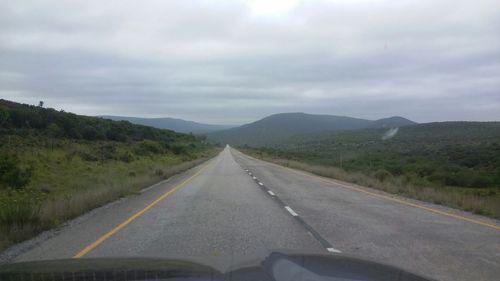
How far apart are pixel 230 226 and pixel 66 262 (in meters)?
6.33

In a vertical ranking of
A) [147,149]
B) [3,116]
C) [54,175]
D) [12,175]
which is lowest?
[54,175]

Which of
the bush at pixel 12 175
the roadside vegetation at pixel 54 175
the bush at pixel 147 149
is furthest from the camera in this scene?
→ the bush at pixel 147 149

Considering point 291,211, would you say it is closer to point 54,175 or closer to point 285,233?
point 285,233

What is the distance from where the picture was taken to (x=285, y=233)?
10.6 m

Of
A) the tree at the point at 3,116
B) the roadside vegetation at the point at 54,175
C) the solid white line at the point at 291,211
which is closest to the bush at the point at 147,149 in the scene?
the roadside vegetation at the point at 54,175

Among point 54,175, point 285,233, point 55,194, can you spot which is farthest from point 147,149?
point 285,233

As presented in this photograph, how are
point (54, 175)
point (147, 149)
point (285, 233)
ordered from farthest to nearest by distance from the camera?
point (147, 149), point (54, 175), point (285, 233)

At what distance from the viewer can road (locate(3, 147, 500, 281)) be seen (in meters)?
8.30

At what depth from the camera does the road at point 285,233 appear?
830 cm

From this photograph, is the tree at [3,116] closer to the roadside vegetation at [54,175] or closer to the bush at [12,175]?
the roadside vegetation at [54,175]

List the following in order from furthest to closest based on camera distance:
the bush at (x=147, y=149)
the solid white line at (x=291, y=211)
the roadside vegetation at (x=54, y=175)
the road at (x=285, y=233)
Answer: the bush at (x=147, y=149) < the solid white line at (x=291, y=211) < the roadside vegetation at (x=54, y=175) < the road at (x=285, y=233)

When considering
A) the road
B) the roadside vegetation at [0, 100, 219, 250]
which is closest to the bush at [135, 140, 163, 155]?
the roadside vegetation at [0, 100, 219, 250]

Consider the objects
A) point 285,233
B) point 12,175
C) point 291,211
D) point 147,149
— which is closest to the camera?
point 285,233

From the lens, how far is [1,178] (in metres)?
21.8
